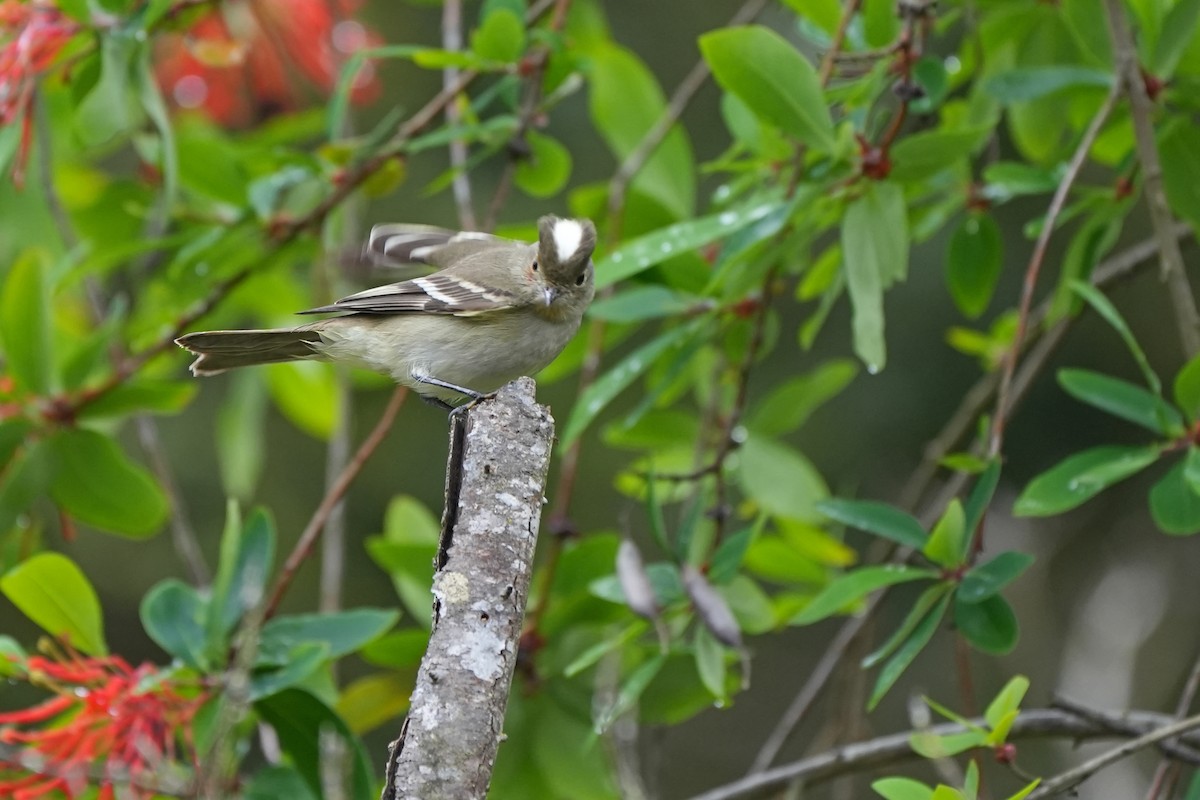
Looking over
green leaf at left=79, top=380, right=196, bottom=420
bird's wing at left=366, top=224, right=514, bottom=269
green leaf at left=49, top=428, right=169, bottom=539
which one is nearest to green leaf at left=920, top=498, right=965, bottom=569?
bird's wing at left=366, top=224, right=514, bottom=269

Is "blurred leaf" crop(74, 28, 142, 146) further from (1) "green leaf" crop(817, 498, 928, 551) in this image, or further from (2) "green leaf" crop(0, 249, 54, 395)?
(1) "green leaf" crop(817, 498, 928, 551)

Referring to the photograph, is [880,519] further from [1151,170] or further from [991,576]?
[1151,170]

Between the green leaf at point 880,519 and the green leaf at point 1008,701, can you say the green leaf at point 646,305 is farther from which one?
the green leaf at point 1008,701

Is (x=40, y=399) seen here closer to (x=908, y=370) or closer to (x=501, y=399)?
(x=501, y=399)

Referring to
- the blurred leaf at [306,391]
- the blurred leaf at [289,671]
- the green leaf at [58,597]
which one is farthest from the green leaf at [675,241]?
the blurred leaf at [306,391]

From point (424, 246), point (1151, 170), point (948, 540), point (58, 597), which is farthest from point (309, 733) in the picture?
point (1151, 170)

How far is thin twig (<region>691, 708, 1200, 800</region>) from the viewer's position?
122 inches

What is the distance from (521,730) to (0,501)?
4.93 ft

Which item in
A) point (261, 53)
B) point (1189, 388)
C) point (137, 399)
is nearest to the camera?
point (1189, 388)

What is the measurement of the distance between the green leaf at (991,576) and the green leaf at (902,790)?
477mm

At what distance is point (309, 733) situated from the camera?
3.26m

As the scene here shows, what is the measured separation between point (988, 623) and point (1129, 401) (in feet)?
1.89

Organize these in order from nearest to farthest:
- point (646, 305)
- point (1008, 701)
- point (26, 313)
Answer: point (1008, 701) < point (646, 305) < point (26, 313)

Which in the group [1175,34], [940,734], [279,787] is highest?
[1175,34]
